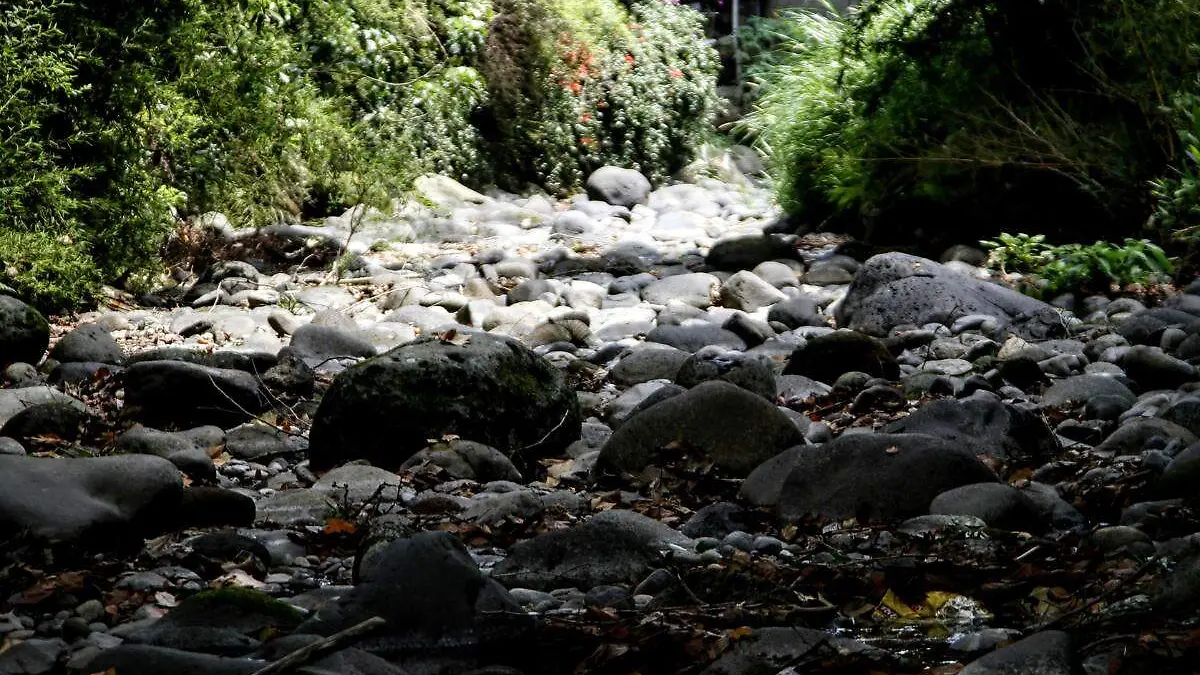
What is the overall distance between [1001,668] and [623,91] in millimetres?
14901

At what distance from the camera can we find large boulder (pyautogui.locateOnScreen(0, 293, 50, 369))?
7199mm

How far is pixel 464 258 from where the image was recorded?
39.2 ft

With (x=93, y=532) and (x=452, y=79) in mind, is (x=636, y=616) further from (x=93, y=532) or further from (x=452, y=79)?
(x=452, y=79)

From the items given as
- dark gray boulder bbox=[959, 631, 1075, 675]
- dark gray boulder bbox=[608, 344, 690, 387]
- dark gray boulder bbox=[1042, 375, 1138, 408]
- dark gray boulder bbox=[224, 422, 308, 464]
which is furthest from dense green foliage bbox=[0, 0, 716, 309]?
dark gray boulder bbox=[959, 631, 1075, 675]

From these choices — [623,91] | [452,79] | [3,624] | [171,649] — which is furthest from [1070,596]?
[623,91]

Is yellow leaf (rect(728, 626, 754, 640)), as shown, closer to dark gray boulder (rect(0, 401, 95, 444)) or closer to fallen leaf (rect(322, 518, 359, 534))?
fallen leaf (rect(322, 518, 359, 534))

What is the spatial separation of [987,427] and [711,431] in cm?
106

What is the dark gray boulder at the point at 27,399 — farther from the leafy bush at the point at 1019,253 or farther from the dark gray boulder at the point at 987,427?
the leafy bush at the point at 1019,253

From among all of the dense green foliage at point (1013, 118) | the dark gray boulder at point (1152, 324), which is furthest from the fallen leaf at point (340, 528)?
the dense green foliage at point (1013, 118)

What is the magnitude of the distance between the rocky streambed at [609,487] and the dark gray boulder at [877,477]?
10 millimetres

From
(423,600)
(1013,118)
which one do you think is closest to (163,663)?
(423,600)

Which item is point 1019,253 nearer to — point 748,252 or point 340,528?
point 748,252

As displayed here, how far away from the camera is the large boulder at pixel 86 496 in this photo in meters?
3.72

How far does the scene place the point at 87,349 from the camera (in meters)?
7.49
